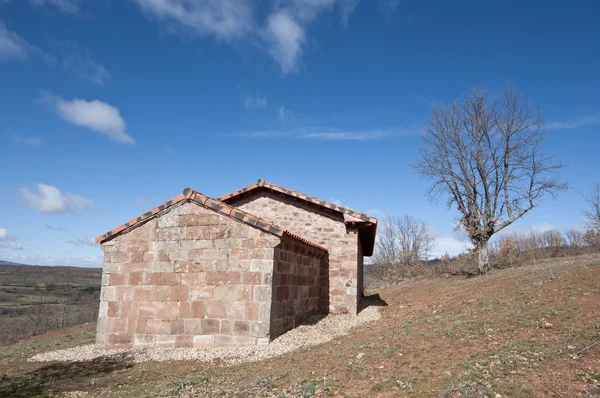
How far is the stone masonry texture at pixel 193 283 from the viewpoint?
9461mm

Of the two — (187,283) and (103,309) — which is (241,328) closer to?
(187,283)

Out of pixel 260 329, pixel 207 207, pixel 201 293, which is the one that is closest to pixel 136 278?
pixel 201 293

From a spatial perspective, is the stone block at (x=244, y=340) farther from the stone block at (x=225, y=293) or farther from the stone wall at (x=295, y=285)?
the stone block at (x=225, y=293)

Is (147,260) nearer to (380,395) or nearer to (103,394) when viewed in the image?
(103,394)

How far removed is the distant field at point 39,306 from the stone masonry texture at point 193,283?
Result: 20.9 metres

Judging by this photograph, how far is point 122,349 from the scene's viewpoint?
32.4 feet

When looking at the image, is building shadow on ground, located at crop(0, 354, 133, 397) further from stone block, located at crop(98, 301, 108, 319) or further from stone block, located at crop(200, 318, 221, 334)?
stone block, located at crop(200, 318, 221, 334)

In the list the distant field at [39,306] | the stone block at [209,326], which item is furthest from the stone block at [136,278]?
the distant field at [39,306]

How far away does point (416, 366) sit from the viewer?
6.57 meters

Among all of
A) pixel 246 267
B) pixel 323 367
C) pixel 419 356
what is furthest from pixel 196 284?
pixel 419 356

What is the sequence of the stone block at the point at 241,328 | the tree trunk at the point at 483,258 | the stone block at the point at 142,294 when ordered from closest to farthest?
1. the stone block at the point at 241,328
2. the stone block at the point at 142,294
3. the tree trunk at the point at 483,258

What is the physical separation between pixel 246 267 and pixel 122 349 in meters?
3.92

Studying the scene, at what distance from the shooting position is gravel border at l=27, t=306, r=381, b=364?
870 centimetres

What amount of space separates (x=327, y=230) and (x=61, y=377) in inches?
364
